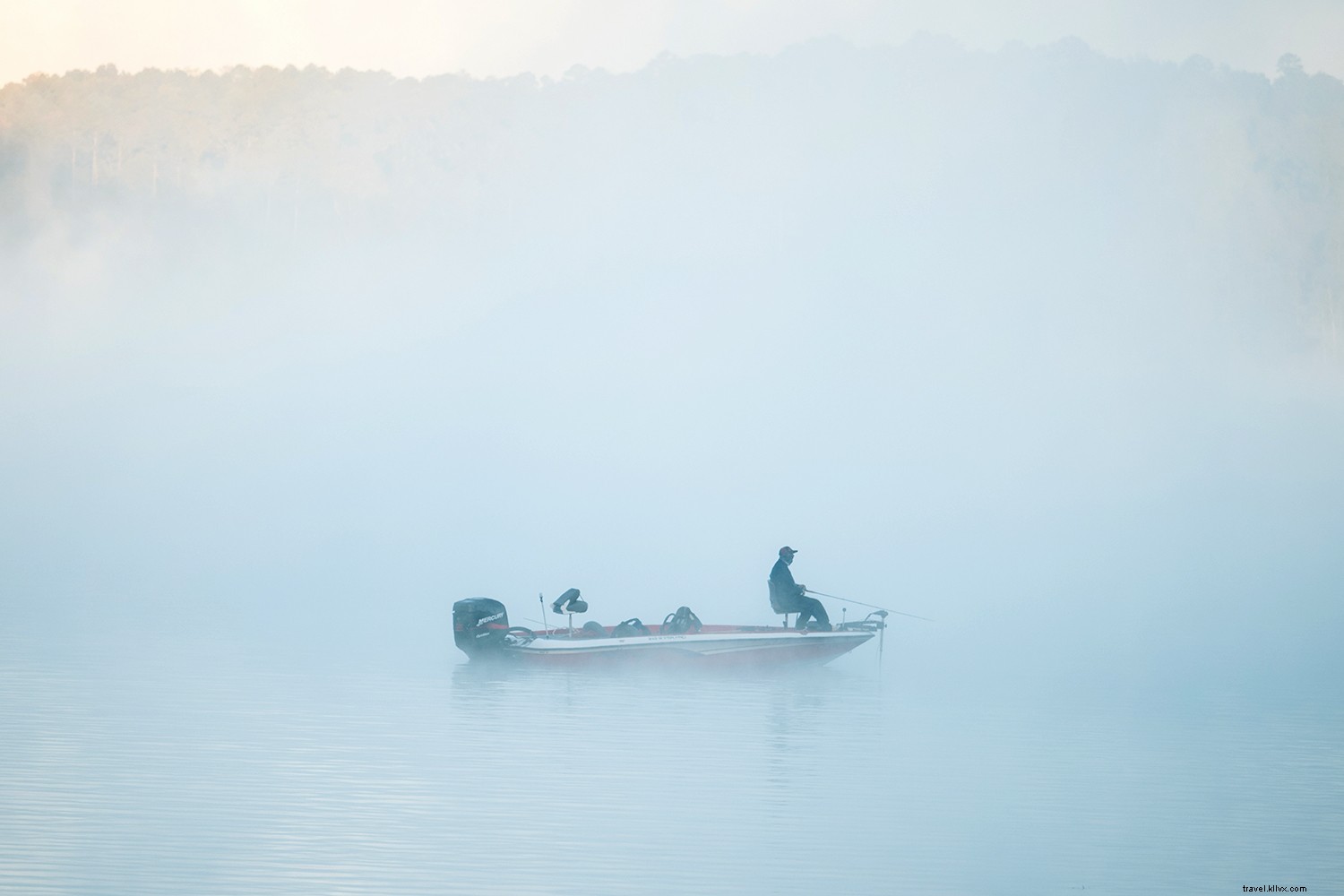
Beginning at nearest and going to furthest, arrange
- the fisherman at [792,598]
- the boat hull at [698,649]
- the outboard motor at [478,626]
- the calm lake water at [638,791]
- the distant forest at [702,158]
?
the calm lake water at [638,791]
the boat hull at [698,649]
the outboard motor at [478,626]
the fisherman at [792,598]
the distant forest at [702,158]

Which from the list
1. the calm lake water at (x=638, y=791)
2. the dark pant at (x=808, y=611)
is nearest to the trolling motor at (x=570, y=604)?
the calm lake water at (x=638, y=791)

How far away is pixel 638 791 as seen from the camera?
46.0 ft

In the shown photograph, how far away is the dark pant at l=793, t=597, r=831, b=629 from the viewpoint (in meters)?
22.8

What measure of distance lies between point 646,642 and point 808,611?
2653mm

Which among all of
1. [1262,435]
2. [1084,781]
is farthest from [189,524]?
→ [1262,435]

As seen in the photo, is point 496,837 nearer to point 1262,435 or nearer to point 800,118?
point 1262,435

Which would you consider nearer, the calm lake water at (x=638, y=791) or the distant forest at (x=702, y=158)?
the calm lake water at (x=638, y=791)

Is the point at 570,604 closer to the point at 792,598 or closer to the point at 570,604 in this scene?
the point at 570,604

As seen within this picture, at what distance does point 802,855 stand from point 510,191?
12874 centimetres

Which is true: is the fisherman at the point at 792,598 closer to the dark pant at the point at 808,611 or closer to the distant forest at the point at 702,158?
the dark pant at the point at 808,611

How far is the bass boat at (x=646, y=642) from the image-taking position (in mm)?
22062

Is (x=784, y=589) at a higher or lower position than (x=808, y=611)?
higher

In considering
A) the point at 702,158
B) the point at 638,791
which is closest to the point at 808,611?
the point at 638,791

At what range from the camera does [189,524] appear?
241ft
